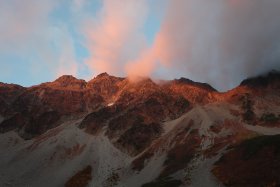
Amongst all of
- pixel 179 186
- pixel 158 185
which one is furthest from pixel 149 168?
pixel 179 186

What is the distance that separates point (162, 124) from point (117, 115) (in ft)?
76.2

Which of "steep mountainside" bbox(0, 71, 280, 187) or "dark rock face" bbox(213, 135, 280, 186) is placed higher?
"steep mountainside" bbox(0, 71, 280, 187)

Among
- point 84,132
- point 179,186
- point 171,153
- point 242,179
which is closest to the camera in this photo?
point 242,179

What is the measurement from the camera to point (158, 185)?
11400cm

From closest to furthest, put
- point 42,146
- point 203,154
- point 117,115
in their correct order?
point 203,154 < point 42,146 < point 117,115

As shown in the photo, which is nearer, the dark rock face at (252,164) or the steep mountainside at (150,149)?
the dark rock face at (252,164)

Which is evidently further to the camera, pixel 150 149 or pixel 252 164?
pixel 150 149

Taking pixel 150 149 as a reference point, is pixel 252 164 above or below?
below

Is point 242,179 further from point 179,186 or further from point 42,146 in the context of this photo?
point 42,146

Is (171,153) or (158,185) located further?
(171,153)

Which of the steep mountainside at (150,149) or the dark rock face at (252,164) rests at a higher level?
the steep mountainside at (150,149)

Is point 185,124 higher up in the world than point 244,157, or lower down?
higher up

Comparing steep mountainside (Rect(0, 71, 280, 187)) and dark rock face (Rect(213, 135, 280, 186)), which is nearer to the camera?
dark rock face (Rect(213, 135, 280, 186))

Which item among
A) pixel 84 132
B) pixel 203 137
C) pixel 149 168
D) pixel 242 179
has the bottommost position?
pixel 242 179
